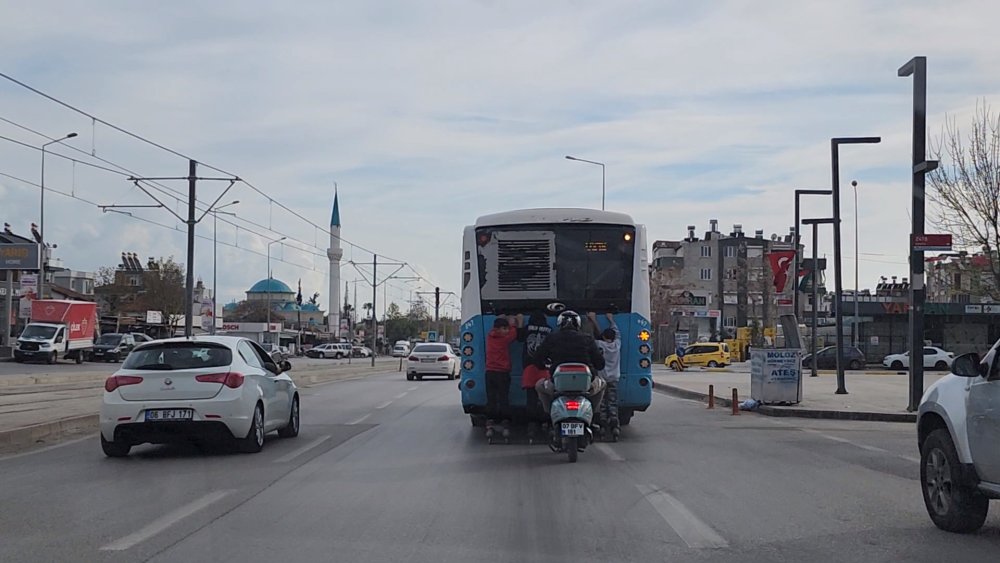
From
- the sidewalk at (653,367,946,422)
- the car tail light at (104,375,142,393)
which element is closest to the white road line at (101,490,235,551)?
the car tail light at (104,375,142,393)

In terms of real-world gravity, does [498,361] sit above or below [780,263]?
below

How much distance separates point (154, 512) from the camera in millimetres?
8766

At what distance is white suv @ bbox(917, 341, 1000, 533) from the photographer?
7418 mm

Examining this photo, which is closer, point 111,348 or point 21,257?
point 111,348

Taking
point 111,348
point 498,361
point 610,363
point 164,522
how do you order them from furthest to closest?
point 111,348 < point 610,363 < point 498,361 < point 164,522

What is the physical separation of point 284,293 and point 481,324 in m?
149

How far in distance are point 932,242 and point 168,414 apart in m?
13.8

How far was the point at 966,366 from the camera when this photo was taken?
771cm

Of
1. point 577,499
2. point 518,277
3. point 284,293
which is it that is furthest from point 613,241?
point 284,293

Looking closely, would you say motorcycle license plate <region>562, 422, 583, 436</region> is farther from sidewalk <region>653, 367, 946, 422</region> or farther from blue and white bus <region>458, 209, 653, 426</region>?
sidewalk <region>653, 367, 946, 422</region>

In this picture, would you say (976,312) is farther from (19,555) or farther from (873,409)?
(19,555)

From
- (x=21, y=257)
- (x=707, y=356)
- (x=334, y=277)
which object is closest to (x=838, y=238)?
(x=707, y=356)

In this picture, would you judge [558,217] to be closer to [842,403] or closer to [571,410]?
[571,410]

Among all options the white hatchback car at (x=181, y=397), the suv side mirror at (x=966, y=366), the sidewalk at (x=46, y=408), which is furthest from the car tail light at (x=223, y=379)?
the suv side mirror at (x=966, y=366)
